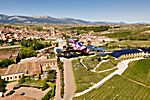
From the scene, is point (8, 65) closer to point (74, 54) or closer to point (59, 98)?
point (74, 54)

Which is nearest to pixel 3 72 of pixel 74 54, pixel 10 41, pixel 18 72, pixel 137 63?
pixel 18 72

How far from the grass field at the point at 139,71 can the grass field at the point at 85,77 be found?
476 cm

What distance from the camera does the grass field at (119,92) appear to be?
36875mm

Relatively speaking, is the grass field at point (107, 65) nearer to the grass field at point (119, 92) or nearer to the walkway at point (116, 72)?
the walkway at point (116, 72)

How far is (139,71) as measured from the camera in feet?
165

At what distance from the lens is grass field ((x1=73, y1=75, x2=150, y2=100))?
36875mm

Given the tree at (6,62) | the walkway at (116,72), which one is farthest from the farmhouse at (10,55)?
the walkway at (116,72)

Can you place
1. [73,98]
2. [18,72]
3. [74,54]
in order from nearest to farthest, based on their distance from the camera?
[73,98]
[18,72]
[74,54]

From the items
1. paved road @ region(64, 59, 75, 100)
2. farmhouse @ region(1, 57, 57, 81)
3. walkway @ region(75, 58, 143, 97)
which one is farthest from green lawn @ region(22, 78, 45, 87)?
walkway @ region(75, 58, 143, 97)

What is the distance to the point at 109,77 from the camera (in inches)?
1919

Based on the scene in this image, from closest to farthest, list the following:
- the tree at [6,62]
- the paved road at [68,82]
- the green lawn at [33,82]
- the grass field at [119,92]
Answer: the grass field at [119,92]
the paved road at [68,82]
the green lawn at [33,82]
the tree at [6,62]

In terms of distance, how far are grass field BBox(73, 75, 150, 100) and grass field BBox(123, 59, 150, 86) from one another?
2.68 metres

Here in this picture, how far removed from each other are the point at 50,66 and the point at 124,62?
19.9 meters

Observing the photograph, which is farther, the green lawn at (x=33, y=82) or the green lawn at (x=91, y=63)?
the green lawn at (x=91, y=63)
